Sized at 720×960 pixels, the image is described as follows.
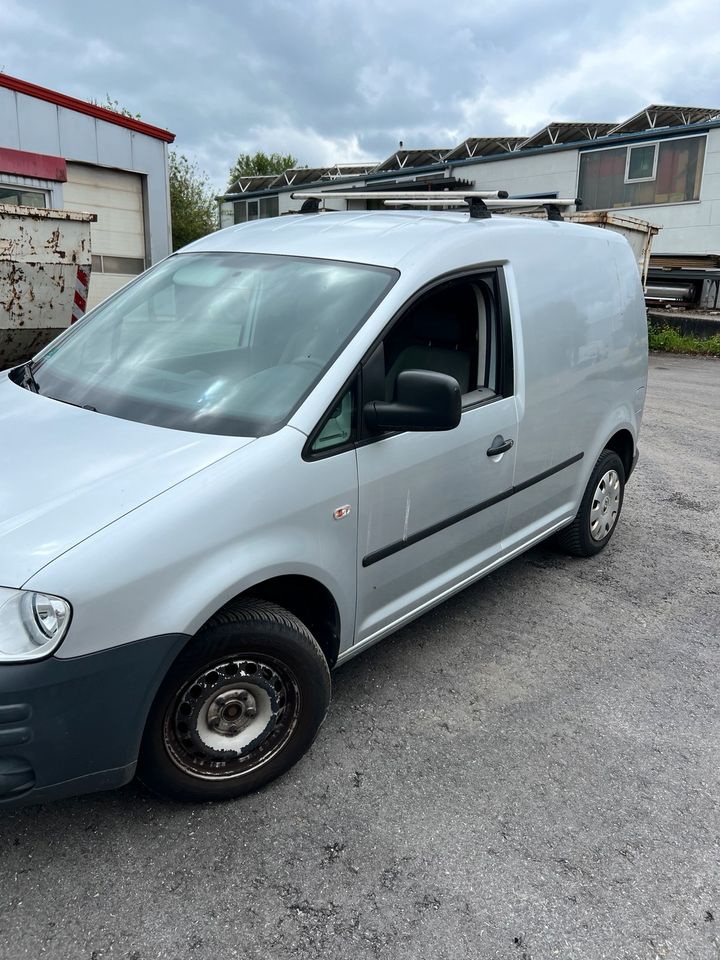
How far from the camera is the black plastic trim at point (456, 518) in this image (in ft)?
9.14

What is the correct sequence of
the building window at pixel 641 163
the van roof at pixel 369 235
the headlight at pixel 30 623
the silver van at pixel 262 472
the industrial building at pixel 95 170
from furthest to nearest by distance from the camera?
the building window at pixel 641 163 < the industrial building at pixel 95 170 < the van roof at pixel 369 235 < the silver van at pixel 262 472 < the headlight at pixel 30 623

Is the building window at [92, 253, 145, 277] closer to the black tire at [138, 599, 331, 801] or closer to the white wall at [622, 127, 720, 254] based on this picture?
the white wall at [622, 127, 720, 254]

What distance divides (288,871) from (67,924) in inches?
23.7

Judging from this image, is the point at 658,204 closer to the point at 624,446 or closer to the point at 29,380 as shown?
the point at 624,446

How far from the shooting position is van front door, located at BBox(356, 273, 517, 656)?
2723mm

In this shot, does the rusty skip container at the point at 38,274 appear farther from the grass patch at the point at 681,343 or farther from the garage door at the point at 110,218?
the grass patch at the point at 681,343

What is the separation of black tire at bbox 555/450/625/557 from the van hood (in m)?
2.53

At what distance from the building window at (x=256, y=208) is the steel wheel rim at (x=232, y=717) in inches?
1025

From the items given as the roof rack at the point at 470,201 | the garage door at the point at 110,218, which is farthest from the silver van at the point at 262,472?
the garage door at the point at 110,218

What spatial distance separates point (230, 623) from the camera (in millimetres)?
2260

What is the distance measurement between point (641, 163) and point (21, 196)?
14.0m

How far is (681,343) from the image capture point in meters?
15.6

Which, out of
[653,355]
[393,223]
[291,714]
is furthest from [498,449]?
[653,355]

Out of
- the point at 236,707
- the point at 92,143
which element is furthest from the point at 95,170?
the point at 236,707
